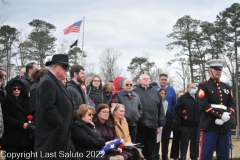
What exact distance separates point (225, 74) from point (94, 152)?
38452 millimetres

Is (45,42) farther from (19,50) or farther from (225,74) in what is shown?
(225,74)

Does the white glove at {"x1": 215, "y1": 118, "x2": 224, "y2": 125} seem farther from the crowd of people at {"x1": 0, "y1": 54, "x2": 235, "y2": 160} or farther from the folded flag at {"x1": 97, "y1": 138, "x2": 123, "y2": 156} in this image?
the folded flag at {"x1": 97, "y1": 138, "x2": 123, "y2": 156}

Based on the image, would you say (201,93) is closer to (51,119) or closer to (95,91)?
(95,91)

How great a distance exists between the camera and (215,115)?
20.1 feet

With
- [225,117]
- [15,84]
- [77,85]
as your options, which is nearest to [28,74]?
[15,84]

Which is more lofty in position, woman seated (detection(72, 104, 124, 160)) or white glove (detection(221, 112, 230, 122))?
white glove (detection(221, 112, 230, 122))

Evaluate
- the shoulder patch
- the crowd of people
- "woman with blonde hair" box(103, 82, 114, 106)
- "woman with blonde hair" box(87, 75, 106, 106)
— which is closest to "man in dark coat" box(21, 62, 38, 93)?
the crowd of people

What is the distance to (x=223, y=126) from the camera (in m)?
6.16

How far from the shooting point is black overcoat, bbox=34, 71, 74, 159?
4.27m

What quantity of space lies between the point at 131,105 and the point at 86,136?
2336mm

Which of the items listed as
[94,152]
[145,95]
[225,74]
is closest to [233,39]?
[225,74]

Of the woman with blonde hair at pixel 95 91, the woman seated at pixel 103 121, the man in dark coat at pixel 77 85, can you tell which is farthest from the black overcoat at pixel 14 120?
the woman with blonde hair at pixel 95 91

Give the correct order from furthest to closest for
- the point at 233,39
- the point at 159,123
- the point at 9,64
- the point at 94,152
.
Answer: the point at 9,64 → the point at 233,39 → the point at 159,123 → the point at 94,152

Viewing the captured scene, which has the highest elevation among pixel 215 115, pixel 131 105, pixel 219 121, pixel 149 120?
pixel 131 105
